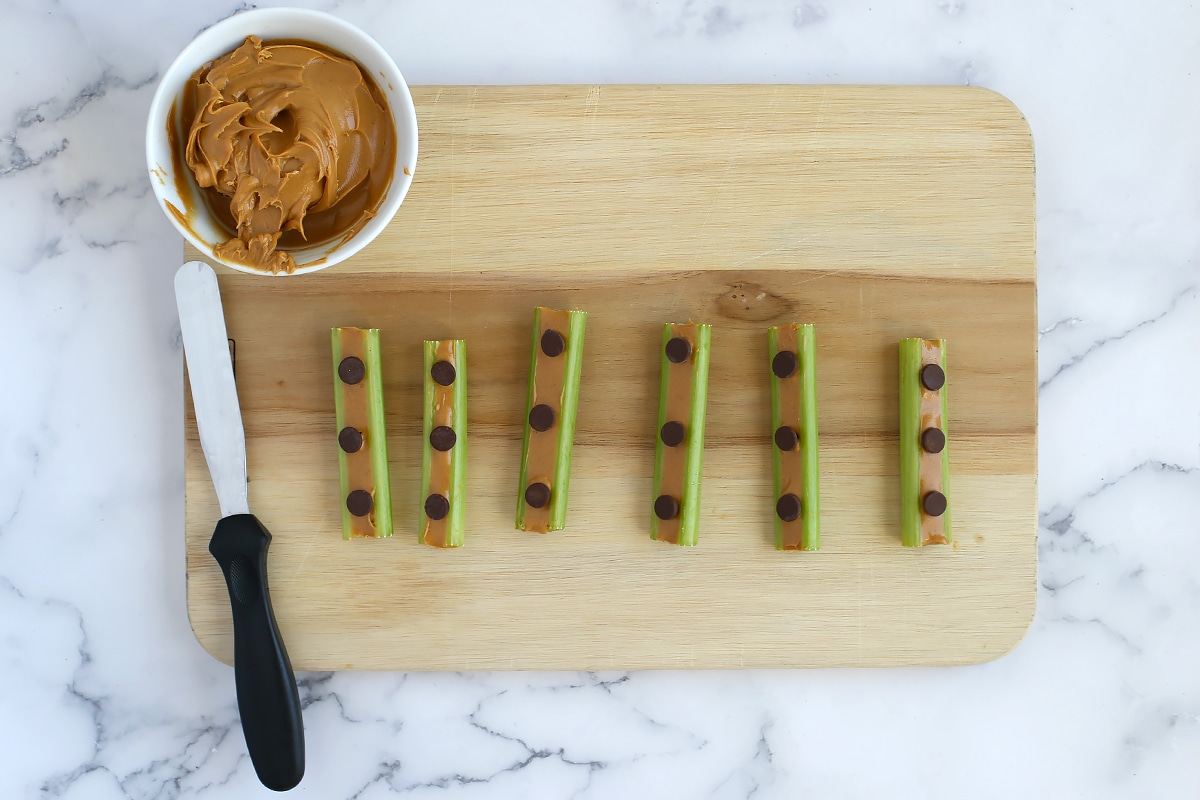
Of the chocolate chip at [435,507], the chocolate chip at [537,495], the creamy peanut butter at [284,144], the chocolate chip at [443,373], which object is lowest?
the chocolate chip at [435,507]

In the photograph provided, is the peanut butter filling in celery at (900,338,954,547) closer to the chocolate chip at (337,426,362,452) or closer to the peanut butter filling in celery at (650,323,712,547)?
the peanut butter filling in celery at (650,323,712,547)

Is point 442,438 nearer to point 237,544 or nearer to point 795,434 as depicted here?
point 237,544

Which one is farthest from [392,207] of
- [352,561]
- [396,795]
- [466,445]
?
[396,795]

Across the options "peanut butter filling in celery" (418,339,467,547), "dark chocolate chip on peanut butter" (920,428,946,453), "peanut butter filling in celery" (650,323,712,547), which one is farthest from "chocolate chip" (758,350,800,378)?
"peanut butter filling in celery" (418,339,467,547)

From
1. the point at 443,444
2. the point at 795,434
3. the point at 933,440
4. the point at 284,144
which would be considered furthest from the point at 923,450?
the point at 284,144

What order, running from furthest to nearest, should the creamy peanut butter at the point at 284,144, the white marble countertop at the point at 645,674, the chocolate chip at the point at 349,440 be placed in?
the white marble countertop at the point at 645,674 → the chocolate chip at the point at 349,440 → the creamy peanut butter at the point at 284,144

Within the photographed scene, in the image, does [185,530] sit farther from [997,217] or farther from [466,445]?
[997,217]

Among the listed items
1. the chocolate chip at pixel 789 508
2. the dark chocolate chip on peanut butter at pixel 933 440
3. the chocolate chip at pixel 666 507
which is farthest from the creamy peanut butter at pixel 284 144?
the dark chocolate chip on peanut butter at pixel 933 440

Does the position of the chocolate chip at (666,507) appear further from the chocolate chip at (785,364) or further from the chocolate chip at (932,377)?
the chocolate chip at (932,377)
